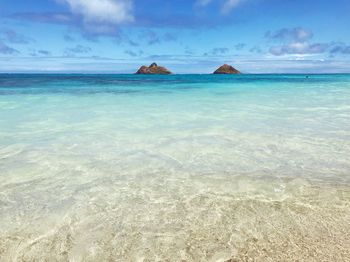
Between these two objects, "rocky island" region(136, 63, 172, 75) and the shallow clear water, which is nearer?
the shallow clear water

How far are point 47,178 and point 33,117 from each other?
318 inches

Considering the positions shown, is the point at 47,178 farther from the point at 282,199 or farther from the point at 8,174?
the point at 282,199

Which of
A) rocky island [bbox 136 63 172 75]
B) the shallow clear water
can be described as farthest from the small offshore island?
the shallow clear water

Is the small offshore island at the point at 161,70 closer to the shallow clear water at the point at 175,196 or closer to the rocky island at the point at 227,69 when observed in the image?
the rocky island at the point at 227,69

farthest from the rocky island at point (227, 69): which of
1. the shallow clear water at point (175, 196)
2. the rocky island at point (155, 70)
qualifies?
the shallow clear water at point (175, 196)

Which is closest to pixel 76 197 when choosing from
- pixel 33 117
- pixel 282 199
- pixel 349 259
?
pixel 282 199

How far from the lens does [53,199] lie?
180 inches

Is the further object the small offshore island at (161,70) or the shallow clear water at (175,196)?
the small offshore island at (161,70)

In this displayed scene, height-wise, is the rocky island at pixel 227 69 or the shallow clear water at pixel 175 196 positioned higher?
the shallow clear water at pixel 175 196

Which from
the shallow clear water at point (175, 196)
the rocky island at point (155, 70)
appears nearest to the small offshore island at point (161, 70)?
the rocky island at point (155, 70)

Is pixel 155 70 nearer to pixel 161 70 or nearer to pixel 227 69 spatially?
pixel 161 70

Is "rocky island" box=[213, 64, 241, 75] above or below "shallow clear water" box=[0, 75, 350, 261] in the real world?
below

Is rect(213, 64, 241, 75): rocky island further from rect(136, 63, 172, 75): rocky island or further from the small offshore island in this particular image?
rect(136, 63, 172, 75): rocky island

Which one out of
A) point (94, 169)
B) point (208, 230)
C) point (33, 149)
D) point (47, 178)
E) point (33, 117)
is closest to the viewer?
point (208, 230)
